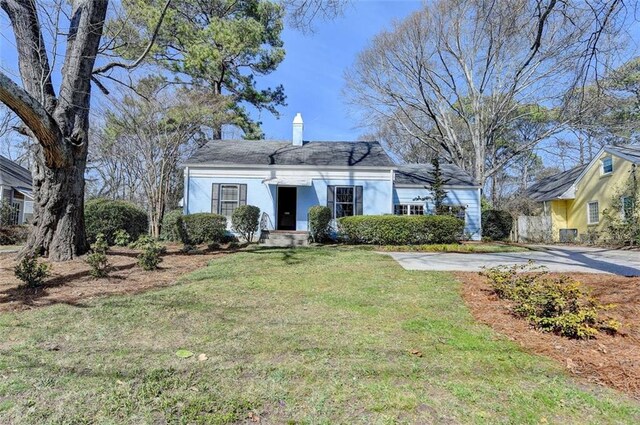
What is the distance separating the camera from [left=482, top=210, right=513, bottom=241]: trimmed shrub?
17.1 m

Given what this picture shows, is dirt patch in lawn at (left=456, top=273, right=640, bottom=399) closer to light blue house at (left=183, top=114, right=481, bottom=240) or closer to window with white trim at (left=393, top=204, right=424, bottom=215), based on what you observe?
light blue house at (left=183, top=114, right=481, bottom=240)

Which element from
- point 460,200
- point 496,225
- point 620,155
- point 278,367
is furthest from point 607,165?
point 278,367

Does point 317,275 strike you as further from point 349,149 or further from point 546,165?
point 546,165

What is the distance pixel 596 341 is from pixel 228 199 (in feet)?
42.8

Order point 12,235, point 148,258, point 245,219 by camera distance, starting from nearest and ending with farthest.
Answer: point 148,258 → point 245,219 → point 12,235

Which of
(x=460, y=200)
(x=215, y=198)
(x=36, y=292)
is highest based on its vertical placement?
(x=460, y=200)

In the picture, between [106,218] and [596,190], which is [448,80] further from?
[106,218]

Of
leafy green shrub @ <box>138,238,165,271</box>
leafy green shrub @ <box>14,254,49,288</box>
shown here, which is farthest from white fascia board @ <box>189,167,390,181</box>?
leafy green shrub @ <box>14,254,49,288</box>

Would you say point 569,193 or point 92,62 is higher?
point 92,62

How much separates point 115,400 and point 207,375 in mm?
625

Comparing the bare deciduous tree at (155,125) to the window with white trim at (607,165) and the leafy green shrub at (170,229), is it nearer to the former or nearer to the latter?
the leafy green shrub at (170,229)

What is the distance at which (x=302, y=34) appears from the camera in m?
6.96

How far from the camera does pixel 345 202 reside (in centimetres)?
1486

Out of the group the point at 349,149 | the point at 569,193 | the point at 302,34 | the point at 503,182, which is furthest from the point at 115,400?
the point at 503,182
